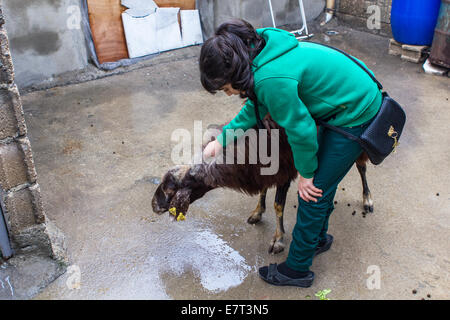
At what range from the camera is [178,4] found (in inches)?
253

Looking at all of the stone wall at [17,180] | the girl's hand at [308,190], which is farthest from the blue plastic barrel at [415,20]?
the stone wall at [17,180]

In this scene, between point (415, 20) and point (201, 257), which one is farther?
point (415, 20)

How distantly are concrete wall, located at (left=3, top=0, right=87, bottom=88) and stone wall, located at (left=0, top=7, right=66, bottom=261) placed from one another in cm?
301

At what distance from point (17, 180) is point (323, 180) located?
1825mm

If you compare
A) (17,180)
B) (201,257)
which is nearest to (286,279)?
(201,257)

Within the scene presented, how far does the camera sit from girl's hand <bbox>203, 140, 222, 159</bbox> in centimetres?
291

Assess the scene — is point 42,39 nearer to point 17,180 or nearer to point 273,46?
point 17,180

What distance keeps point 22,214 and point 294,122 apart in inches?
72.6

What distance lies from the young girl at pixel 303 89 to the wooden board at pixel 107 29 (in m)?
3.96

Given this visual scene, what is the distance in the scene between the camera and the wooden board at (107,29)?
5.83 m

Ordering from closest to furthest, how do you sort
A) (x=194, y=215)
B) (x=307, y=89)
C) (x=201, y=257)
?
(x=307, y=89), (x=201, y=257), (x=194, y=215)

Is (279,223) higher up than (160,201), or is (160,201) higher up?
(160,201)
